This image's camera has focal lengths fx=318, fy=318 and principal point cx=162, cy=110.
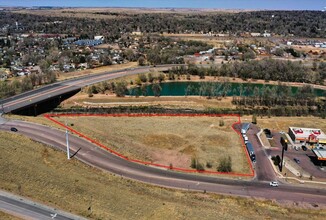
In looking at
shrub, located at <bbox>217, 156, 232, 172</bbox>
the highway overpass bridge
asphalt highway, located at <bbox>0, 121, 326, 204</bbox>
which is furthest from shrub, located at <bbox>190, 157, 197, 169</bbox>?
the highway overpass bridge

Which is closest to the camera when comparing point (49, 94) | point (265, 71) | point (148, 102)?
point (49, 94)

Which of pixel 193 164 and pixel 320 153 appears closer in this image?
pixel 193 164

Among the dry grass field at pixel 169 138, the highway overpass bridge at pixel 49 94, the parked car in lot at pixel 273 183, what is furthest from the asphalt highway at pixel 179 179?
the highway overpass bridge at pixel 49 94

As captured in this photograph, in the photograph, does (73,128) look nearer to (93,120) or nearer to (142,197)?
(93,120)

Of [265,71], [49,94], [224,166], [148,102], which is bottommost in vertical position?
[148,102]

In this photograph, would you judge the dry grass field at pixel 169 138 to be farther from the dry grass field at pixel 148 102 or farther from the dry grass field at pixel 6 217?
the dry grass field at pixel 6 217

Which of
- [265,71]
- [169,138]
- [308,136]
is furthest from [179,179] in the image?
[265,71]

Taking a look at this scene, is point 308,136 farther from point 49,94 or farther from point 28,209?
point 49,94
